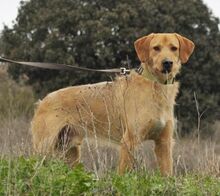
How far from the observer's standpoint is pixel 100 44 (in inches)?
868

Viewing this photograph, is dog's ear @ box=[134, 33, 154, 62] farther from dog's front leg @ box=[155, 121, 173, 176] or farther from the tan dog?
dog's front leg @ box=[155, 121, 173, 176]

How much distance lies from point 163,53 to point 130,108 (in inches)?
31.6

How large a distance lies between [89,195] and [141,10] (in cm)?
1815

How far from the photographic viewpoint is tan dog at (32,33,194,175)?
811cm

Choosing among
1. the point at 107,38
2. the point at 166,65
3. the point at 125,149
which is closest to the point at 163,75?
the point at 166,65

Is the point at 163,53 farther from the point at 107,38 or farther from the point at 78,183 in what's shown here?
the point at 107,38

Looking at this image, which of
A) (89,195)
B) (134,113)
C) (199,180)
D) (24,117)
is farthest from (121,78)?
(24,117)

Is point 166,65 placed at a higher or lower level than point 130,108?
higher

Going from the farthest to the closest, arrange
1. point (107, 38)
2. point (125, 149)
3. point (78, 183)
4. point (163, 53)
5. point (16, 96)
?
point (16, 96) → point (107, 38) → point (163, 53) → point (125, 149) → point (78, 183)

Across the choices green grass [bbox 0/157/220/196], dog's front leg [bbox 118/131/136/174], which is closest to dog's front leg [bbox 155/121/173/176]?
dog's front leg [bbox 118/131/136/174]

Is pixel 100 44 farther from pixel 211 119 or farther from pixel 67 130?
pixel 67 130

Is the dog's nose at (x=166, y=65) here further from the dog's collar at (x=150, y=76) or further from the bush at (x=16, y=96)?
the bush at (x=16, y=96)

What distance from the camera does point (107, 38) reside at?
22.2 metres

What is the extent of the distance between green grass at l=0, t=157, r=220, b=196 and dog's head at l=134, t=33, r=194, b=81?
2.27 metres
